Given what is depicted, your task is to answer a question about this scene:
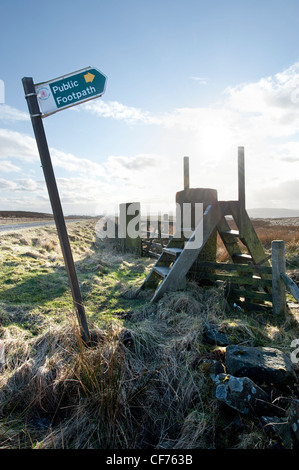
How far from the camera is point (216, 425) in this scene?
2.26 metres

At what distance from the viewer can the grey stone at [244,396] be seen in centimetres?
223

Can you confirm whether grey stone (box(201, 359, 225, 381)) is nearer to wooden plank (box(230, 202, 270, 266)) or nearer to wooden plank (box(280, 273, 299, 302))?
wooden plank (box(280, 273, 299, 302))

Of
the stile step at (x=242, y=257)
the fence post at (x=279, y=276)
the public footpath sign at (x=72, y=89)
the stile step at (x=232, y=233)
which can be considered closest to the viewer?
the public footpath sign at (x=72, y=89)

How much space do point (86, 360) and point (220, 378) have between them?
1250 millimetres

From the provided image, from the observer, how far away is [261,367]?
8.45ft

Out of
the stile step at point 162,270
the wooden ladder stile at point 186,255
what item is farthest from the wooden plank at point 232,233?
the stile step at point 162,270

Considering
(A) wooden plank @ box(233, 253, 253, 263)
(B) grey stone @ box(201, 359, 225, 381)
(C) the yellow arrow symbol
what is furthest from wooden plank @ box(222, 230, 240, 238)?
(C) the yellow arrow symbol

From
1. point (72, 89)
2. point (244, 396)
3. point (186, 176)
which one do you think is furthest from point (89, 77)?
point (186, 176)

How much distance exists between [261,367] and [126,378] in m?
1.30

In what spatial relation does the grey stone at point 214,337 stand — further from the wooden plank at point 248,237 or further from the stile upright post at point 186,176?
the stile upright post at point 186,176

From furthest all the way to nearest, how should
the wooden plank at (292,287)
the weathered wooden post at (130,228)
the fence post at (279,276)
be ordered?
the weathered wooden post at (130,228), the fence post at (279,276), the wooden plank at (292,287)

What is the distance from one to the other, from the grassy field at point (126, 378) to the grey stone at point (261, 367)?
0.60 ft

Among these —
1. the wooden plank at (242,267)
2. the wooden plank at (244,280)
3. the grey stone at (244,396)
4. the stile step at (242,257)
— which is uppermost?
the stile step at (242,257)

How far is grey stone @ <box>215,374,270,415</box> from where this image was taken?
2234mm
